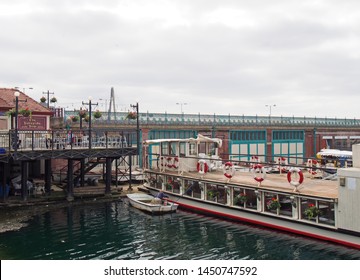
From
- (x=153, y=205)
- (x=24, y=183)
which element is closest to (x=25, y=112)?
(x=24, y=183)

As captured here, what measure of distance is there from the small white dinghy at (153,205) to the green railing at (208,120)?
19.2 metres

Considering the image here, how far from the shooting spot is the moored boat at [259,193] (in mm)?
21828

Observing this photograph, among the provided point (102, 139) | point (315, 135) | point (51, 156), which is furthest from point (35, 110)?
point (315, 135)

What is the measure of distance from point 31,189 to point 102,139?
323 inches

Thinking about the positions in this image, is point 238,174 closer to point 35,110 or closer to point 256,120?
point 35,110

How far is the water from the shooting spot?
20.6 metres

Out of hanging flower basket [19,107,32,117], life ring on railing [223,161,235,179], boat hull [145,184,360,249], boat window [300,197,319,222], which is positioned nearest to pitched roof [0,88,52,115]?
hanging flower basket [19,107,32,117]

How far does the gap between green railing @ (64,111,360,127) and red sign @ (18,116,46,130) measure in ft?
20.5

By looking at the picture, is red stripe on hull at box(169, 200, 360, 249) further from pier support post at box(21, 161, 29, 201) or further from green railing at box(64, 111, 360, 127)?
green railing at box(64, 111, 360, 127)

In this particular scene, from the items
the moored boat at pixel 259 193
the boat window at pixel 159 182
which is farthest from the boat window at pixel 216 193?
the boat window at pixel 159 182

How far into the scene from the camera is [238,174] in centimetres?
3272

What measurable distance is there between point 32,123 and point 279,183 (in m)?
23.3

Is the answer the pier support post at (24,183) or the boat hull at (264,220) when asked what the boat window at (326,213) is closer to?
the boat hull at (264,220)

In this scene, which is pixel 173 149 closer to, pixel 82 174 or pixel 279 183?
pixel 82 174
